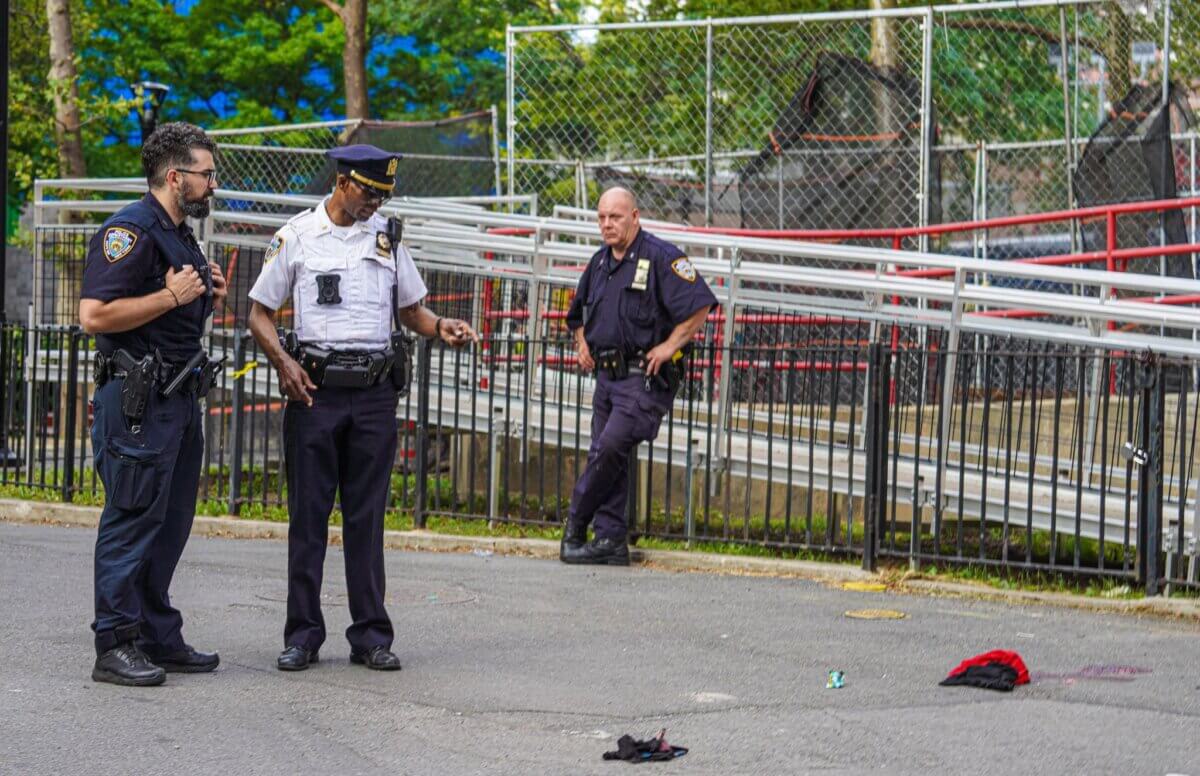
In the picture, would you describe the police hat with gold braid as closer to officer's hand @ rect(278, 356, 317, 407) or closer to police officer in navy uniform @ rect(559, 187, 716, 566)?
officer's hand @ rect(278, 356, 317, 407)

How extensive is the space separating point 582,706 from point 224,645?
1827 millimetres

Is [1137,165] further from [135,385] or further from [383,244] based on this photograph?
[135,385]

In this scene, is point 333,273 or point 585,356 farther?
point 585,356

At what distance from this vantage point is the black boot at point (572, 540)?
31.4 feet

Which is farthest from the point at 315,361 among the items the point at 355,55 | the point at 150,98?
the point at 355,55

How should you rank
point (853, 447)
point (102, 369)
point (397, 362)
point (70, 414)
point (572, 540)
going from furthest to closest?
point (70, 414) < point (572, 540) < point (853, 447) < point (397, 362) < point (102, 369)

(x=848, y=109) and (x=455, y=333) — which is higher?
(x=848, y=109)

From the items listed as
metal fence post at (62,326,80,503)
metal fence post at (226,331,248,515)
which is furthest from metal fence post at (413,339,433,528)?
metal fence post at (62,326,80,503)

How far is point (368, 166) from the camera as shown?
6.24m

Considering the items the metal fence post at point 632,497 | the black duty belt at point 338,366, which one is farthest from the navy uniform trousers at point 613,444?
the black duty belt at point 338,366

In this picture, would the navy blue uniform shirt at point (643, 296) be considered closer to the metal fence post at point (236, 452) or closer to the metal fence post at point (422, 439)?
the metal fence post at point (422, 439)

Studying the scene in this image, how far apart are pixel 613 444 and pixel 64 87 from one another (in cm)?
1485

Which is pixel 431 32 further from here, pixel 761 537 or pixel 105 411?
pixel 105 411

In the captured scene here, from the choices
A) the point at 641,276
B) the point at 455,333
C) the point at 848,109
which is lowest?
the point at 455,333
